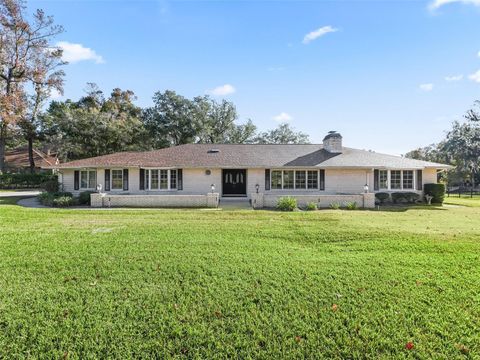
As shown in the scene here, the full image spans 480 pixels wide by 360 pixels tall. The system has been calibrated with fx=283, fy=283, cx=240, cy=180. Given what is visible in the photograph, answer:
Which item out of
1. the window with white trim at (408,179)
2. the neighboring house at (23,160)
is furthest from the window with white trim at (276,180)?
the neighboring house at (23,160)

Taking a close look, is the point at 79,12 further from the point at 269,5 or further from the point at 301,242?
the point at 301,242

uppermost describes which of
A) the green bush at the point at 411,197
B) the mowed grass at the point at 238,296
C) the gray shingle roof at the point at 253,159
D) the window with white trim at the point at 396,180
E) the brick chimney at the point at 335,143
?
the brick chimney at the point at 335,143

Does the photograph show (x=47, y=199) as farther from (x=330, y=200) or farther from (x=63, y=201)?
(x=330, y=200)

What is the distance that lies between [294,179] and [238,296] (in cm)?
1536

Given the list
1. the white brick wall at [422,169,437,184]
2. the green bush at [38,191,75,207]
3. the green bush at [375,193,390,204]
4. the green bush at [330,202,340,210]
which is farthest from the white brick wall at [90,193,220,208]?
the white brick wall at [422,169,437,184]

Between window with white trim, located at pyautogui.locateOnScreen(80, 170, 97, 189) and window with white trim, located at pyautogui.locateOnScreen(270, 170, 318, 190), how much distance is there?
1216cm

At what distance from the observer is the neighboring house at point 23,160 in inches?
1753

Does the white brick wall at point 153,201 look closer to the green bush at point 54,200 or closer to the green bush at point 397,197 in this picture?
the green bush at point 54,200

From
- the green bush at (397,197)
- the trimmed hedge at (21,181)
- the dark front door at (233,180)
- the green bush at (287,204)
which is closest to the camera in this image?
the green bush at (287,204)

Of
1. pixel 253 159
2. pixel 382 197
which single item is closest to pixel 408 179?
pixel 382 197

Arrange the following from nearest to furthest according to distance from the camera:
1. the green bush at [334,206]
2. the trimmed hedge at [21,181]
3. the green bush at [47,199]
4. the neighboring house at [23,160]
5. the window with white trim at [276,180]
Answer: the green bush at [334,206]
the green bush at [47,199]
the window with white trim at [276,180]
the trimmed hedge at [21,181]
the neighboring house at [23,160]

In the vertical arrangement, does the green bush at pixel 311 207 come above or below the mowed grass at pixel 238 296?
above

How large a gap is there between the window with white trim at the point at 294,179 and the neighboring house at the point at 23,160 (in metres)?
40.1

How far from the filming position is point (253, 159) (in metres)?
19.9
